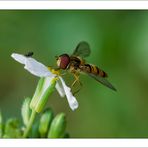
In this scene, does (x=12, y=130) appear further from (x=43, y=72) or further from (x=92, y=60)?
(x=92, y=60)

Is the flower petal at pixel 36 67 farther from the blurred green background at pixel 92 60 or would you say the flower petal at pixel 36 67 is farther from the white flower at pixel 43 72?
the blurred green background at pixel 92 60

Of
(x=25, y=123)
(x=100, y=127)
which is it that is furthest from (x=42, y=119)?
(x=100, y=127)

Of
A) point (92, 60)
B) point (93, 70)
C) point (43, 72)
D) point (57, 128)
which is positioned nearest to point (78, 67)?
point (93, 70)

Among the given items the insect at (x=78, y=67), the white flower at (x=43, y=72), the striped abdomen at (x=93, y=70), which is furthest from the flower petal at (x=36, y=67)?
the striped abdomen at (x=93, y=70)

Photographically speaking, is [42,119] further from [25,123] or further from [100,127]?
[100,127]

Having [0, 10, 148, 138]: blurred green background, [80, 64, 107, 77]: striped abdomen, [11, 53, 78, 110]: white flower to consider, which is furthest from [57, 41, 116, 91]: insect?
[0, 10, 148, 138]: blurred green background

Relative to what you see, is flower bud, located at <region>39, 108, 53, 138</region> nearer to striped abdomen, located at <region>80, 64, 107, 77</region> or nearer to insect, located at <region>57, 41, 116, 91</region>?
insect, located at <region>57, 41, 116, 91</region>
